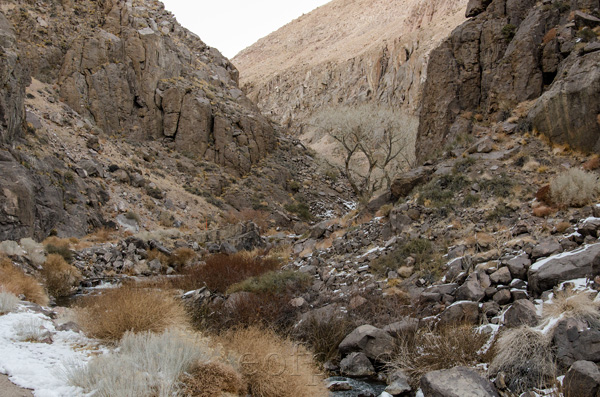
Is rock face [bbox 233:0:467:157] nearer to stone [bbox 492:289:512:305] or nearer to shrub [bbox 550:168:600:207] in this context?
shrub [bbox 550:168:600:207]

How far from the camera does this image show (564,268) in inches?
265

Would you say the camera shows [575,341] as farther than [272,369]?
No

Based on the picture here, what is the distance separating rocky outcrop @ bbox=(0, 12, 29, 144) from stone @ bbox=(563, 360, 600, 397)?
67.7ft

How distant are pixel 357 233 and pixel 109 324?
31.9 feet

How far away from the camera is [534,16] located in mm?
15156

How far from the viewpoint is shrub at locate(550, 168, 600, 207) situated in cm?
922

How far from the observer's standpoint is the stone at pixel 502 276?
24.7ft

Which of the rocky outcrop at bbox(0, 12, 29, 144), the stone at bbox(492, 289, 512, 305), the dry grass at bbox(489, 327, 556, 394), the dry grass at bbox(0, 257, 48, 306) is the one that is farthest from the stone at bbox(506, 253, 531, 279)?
the rocky outcrop at bbox(0, 12, 29, 144)

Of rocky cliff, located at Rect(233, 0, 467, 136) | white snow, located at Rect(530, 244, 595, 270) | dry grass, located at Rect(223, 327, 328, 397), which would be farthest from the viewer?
rocky cliff, located at Rect(233, 0, 467, 136)

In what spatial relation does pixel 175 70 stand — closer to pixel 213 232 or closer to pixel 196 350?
pixel 213 232

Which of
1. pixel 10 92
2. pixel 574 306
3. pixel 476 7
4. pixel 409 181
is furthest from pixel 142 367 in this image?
pixel 10 92

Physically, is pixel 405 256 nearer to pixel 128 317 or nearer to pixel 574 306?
pixel 574 306

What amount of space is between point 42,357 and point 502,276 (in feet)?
23.7

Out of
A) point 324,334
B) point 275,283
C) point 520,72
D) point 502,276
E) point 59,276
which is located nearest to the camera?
point 502,276
